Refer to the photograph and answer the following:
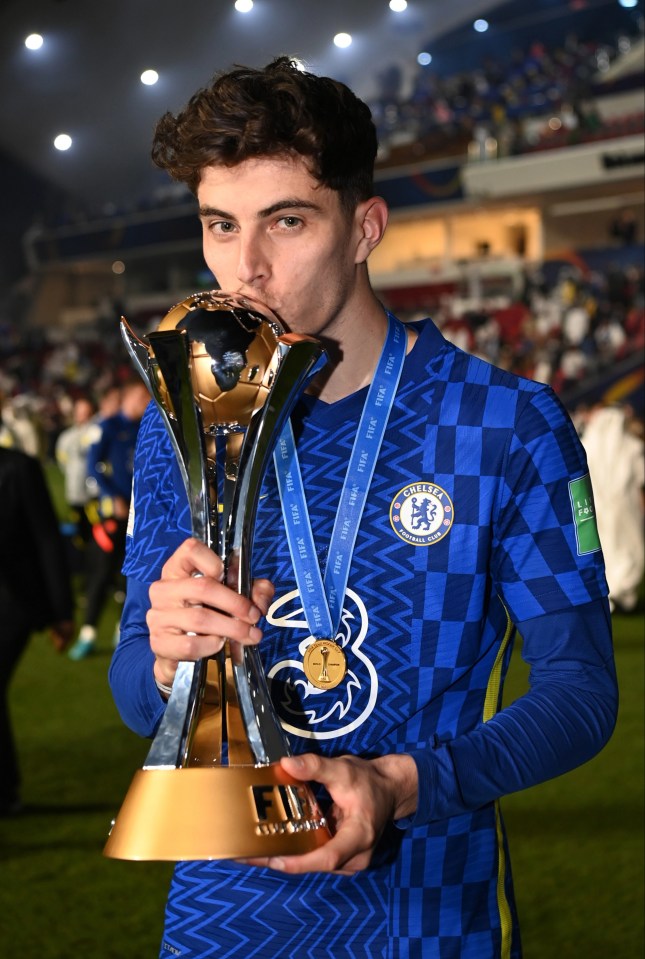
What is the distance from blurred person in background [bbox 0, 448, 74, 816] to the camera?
432 centimetres

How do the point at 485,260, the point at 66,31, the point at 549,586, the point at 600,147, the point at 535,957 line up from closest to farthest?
the point at 549,586 → the point at 535,957 → the point at 66,31 → the point at 600,147 → the point at 485,260

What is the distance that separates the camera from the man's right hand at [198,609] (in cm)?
98

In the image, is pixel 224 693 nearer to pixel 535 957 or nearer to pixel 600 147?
pixel 535 957

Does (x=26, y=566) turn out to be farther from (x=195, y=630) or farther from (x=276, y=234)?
(x=195, y=630)

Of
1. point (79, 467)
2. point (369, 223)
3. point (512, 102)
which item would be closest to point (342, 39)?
point (512, 102)

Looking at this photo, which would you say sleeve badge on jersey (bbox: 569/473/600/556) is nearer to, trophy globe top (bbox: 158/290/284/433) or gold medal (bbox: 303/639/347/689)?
gold medal (bbox: 303/639/347/689)

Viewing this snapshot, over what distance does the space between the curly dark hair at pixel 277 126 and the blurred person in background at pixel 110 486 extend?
576 cm

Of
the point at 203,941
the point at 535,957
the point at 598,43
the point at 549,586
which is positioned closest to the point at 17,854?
the point at 535,957

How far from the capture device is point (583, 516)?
1.34m

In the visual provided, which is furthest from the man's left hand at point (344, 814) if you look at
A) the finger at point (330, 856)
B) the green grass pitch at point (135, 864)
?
the green grass pitch at point (135, 864)

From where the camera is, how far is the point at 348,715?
1321 mm

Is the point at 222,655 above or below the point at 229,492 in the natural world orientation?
below

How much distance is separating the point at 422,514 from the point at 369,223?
0.36 metres

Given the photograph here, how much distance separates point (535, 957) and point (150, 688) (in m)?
2.40
